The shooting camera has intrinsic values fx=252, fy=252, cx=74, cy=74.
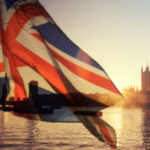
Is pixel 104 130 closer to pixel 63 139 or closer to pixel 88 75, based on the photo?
pixel 88 75

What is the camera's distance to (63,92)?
5.65 meters

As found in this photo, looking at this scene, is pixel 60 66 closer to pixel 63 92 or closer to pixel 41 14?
pixel 63 92

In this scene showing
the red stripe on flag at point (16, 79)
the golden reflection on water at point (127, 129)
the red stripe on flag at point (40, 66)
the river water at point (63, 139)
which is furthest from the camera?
the golden reflection on water at point (127, 129)

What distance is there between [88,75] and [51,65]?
1059 millimetres

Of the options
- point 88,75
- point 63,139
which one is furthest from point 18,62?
point 63,139

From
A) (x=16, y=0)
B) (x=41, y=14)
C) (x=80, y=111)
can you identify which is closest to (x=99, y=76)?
(x=80, y=111)

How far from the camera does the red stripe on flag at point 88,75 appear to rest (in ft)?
19.8

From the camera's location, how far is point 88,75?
20.8 ft

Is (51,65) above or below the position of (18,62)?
below

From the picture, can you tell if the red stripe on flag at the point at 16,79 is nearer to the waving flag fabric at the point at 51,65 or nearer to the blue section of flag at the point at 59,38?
the waving flag fabric at the point at 51,65

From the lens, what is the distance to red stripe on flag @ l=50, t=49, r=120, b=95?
603 cm

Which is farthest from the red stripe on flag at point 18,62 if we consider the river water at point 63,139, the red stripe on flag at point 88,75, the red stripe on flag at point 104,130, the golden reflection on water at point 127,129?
the golden reflection on water at point 127,129

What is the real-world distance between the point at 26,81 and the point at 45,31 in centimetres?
132

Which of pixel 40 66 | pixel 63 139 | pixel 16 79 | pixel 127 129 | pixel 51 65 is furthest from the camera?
pixel 127 129
